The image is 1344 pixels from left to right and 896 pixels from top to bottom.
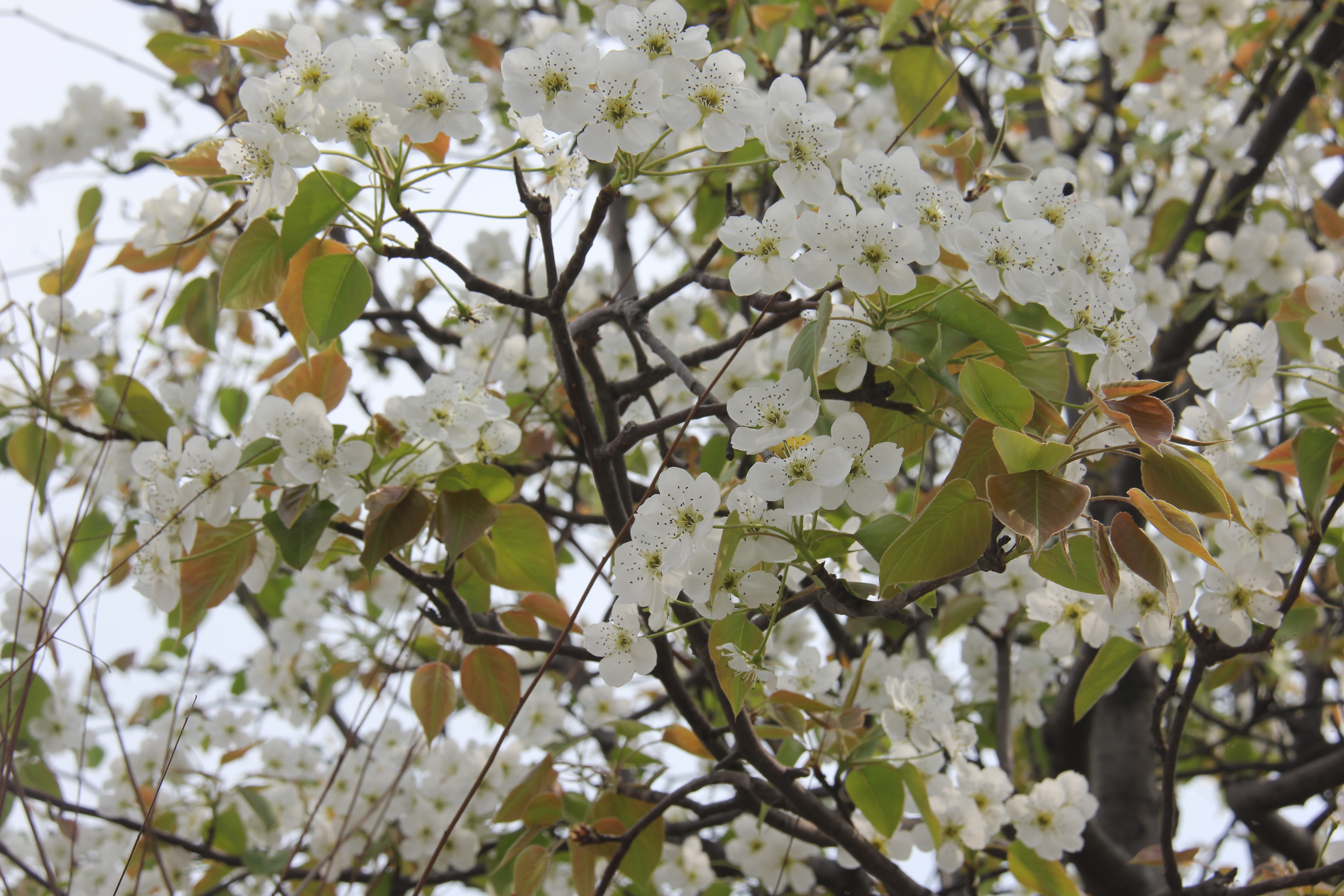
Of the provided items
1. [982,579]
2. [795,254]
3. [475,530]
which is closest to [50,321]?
[475,530]

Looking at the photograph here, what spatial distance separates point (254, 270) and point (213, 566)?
350 mm

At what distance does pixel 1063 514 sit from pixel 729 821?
112 cm

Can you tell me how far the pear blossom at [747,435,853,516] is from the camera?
2.60 ft

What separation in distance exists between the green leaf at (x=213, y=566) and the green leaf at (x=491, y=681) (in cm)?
30

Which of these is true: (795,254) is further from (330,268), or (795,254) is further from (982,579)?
(982,579)

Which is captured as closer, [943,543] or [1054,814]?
[943,543]

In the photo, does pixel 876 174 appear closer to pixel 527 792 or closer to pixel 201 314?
pixel 527 792

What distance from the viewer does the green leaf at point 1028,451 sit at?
0.69 m

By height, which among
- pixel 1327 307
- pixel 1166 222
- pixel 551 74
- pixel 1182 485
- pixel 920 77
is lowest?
pixel 1182 485

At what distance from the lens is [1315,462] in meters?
1.02

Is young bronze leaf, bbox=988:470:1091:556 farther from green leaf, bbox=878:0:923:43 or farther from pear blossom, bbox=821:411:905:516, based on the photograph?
green leaf, bbox=878:0:923:43

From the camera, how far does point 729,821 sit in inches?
63.6

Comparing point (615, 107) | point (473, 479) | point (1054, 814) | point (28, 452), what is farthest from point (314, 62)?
point (1054, 814)

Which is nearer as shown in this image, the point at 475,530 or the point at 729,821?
the point at 475,530
